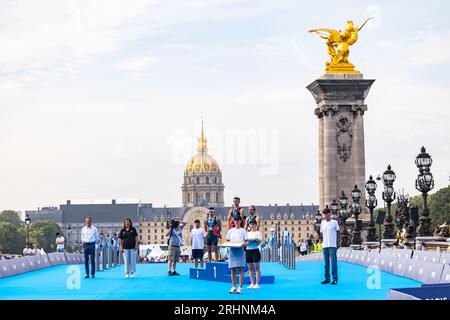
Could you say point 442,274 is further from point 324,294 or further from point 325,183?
point 325,183

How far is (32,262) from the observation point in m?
43.3

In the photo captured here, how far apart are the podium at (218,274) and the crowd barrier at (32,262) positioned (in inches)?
269

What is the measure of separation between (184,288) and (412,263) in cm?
708

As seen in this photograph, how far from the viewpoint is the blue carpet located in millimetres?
24953

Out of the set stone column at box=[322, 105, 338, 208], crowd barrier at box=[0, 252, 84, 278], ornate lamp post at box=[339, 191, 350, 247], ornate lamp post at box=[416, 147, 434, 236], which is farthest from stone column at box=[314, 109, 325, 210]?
ornate lamp post at box=[416, 147, 434, 236]

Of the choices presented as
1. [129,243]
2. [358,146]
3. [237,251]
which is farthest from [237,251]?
[358,146]

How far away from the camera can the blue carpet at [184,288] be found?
982 inches

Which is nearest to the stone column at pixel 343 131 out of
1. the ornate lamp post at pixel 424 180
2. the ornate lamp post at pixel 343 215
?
the ornate lamp post at pixel 343 215

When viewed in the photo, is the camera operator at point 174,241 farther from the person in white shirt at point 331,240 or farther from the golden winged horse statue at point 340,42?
the golden winged horse statue at point 340,42

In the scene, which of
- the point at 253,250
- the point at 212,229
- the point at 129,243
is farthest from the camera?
the point at 212,229

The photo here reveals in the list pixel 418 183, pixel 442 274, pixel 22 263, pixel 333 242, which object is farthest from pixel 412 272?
pixel 22 263

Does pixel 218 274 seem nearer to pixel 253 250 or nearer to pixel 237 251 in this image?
pixel 253 250
